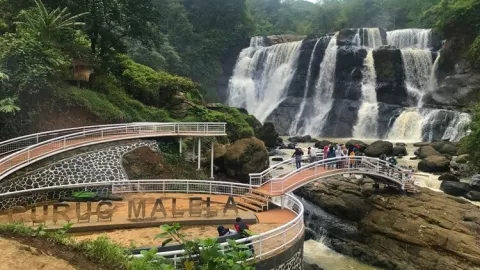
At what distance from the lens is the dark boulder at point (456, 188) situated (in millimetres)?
22641

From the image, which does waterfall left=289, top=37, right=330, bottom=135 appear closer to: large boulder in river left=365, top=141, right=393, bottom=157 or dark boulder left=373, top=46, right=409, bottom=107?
dark boulder left=373, top=46, right=409, bottom=107

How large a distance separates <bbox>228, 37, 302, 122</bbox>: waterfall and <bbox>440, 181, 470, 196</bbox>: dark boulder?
91.8 ft

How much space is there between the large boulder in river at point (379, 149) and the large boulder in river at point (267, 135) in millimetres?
8210

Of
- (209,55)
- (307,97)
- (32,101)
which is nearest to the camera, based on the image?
(32,101)

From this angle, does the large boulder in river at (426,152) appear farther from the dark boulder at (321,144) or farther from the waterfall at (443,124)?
the dark boulder at (321,144)

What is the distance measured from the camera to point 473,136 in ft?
77.2

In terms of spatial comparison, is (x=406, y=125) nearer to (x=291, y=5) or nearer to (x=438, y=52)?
(x=438, y=52)

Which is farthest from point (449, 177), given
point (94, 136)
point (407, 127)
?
point (94, 136)

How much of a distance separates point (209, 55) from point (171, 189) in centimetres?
4157

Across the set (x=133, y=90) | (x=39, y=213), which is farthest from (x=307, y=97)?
(x=39, y=213)

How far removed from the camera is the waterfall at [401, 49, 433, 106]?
4388 cm

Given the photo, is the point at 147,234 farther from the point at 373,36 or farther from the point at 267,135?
the point at 373,36

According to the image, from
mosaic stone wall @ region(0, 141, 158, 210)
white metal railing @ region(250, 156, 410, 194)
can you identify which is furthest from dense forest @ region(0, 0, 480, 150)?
white metal railing @ region(250, 156, 410, 194)

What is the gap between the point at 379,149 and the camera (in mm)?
31734
